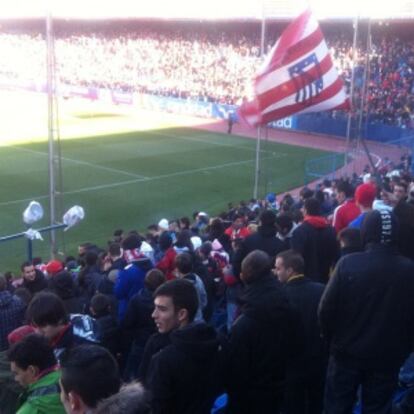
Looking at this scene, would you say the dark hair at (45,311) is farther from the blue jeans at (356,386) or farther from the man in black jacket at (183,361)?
the blue jeans at (356,386)

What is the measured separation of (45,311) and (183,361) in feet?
3.44

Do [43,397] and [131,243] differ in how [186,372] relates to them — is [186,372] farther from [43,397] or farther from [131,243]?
[131,243]

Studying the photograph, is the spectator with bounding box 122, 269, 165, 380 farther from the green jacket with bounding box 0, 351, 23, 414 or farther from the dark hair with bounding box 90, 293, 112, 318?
the green jacket with bounding box 0, 351, 23, 414

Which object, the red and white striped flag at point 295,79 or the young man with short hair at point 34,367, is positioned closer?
the young man with short hair at point 34,367

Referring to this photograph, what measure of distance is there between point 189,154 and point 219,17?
14.8 metres

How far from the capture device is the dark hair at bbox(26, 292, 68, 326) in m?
4.00

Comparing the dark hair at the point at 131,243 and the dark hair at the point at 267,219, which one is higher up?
the dark hair at the point at 267,219

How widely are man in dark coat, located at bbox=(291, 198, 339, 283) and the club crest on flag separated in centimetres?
525

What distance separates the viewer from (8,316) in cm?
514

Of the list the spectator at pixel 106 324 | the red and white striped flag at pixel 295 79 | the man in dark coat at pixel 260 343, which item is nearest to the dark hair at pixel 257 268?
the man in dark coat at pixel 260 343

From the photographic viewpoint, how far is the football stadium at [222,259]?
357cm

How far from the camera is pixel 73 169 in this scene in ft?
81.9

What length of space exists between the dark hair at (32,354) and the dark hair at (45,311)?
0.72m

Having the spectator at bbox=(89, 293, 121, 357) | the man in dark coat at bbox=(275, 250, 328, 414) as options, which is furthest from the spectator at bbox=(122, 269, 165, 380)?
the man in dark coat at bbox=(275, 250, 328, 414)
